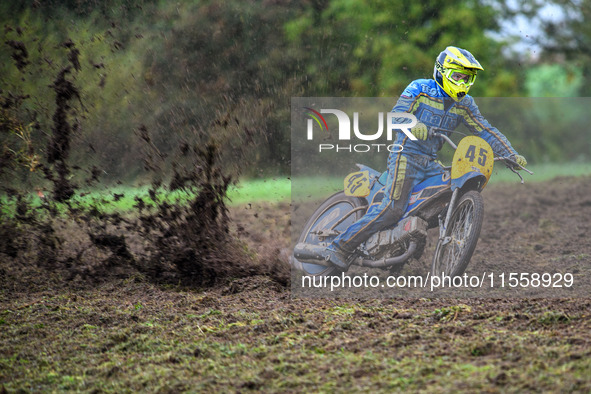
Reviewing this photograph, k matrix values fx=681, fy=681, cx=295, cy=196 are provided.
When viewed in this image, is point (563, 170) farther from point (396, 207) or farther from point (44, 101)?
point (44, 101)

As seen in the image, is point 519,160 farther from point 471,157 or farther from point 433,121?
point 433,121

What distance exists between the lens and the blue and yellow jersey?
5.55 metres

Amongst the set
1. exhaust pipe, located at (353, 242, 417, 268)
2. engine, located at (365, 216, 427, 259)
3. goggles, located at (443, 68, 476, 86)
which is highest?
goggles, located at (443, 68, 476, 86)

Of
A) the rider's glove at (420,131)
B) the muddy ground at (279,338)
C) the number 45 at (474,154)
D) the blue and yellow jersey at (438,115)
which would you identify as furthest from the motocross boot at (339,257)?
the number 45 at (474,154)

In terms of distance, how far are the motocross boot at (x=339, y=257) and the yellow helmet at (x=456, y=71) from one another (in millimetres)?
1580

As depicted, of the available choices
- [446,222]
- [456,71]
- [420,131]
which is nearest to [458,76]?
[456,71]

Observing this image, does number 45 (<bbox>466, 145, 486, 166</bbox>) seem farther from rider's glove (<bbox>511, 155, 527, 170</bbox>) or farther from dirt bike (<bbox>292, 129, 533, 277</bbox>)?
rider's glove (<bbox>511, 155, 527, 170</bbox>)

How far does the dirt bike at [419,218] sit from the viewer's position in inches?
218

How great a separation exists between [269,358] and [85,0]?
7.02 meters

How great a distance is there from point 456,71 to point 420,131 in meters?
0.58

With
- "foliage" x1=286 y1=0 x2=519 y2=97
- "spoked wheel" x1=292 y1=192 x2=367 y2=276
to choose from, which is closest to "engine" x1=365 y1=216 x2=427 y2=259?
"spoked wheel" x1=292 y1=192 x2=367 y2=276

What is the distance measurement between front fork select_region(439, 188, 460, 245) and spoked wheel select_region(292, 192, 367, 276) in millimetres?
661

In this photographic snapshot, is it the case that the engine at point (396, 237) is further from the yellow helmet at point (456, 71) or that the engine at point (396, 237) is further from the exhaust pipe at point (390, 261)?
the yellow helmet at point (456, 71)

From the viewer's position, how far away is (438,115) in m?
5.61
